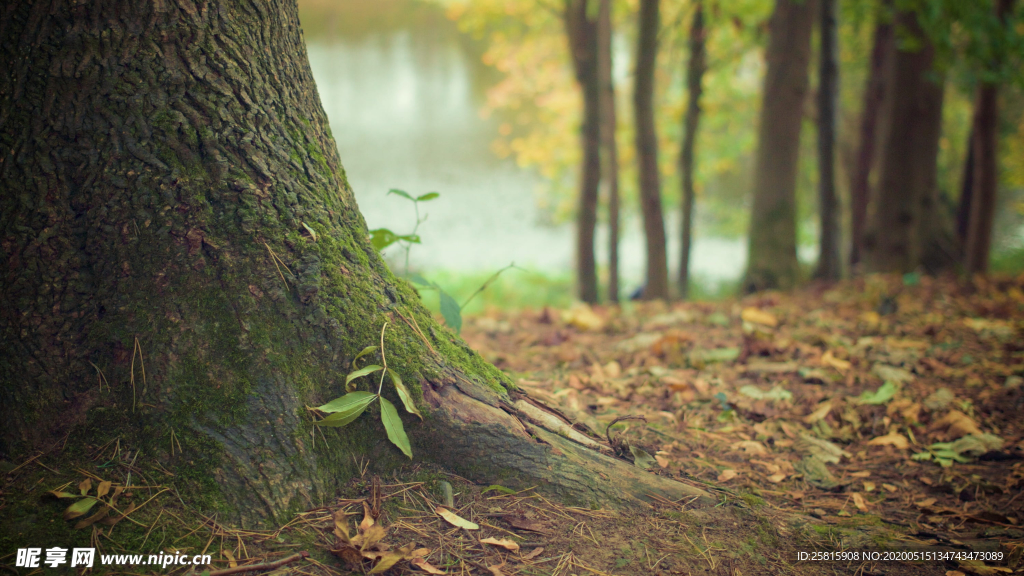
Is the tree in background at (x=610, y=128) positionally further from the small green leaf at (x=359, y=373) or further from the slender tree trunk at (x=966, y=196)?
the small green leaf at (x=359, y=373)

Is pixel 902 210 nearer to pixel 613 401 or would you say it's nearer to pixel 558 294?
pixel 613 401

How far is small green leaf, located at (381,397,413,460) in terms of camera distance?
4.75ft

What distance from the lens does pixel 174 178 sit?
4.50 ft

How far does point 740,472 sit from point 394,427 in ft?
3.62

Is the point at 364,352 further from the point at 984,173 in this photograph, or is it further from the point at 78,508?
the point at 984,173

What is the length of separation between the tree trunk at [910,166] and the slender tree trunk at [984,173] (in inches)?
43.8

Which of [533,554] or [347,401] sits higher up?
[347,401]

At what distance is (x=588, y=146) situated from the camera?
6.32 metres

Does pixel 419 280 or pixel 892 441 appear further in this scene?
pixel 892 441

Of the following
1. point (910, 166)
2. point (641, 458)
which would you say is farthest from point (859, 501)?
point (910, 166)

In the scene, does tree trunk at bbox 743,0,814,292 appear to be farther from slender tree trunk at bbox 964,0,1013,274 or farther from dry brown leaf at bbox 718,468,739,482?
dry brown leaf at bbox 718,468,739,482

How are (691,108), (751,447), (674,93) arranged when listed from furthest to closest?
1. (674,93)
2. (691,108)
3. (751,447)

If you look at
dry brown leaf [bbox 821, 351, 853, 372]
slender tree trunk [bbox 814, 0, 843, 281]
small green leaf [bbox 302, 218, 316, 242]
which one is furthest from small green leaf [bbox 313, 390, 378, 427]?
slender tree trunk [bbox 814, 0, 843, 281]

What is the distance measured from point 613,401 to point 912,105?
5.58 meters
